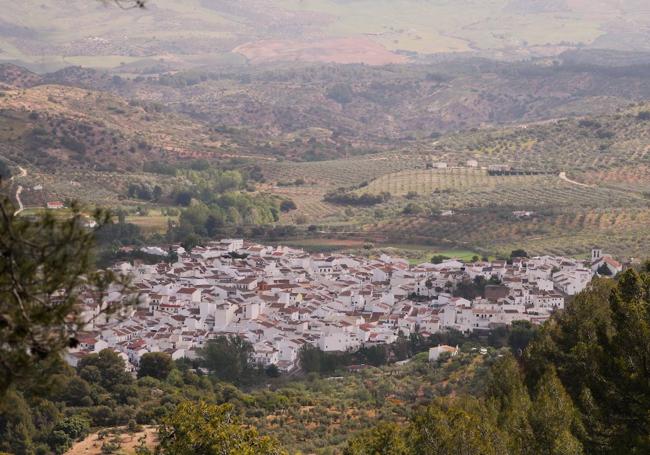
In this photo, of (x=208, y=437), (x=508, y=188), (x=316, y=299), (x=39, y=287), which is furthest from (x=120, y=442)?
(x=508, y=188)

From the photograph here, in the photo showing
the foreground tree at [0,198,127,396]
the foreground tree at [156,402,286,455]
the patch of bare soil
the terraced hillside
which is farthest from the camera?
A: the terraced hillside

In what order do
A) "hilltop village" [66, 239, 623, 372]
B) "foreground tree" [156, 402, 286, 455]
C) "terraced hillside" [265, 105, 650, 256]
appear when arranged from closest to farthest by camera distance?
"foreground tree" [156, 402, 286, 455] → "hilltop village" [66, 239, 623, 372] → "terraced hillside" [265, 105, 650, 256]

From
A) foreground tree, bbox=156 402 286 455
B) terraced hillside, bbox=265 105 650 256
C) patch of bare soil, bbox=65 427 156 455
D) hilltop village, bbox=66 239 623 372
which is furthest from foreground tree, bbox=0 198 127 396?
terraced hillside, bbox=265 105 650 256

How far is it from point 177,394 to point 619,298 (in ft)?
50.7

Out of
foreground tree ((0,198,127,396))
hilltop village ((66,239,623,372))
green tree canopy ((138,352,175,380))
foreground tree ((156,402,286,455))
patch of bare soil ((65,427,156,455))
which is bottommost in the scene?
hilltop village ((66,239,623,372))

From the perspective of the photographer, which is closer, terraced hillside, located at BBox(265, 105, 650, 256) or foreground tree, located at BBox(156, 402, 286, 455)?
foreground tree, located at BBox(156, 402, 286, 455)

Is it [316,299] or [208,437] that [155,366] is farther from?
[208,437]

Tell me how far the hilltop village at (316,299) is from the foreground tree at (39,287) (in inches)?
1004

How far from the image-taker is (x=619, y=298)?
18844 mm

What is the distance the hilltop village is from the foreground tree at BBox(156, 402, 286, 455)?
53.0ft

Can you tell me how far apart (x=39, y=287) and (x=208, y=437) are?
29.0ft

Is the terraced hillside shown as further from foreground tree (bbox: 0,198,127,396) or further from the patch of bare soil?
foreground tree (bbox: 0,198,127,396)

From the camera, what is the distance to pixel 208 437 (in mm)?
18125

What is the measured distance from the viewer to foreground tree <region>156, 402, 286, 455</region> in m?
18.0
